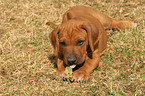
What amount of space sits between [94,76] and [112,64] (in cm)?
67

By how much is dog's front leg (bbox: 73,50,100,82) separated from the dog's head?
0.18m

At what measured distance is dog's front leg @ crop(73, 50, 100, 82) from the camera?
4566 millimetres

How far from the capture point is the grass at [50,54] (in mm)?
4457

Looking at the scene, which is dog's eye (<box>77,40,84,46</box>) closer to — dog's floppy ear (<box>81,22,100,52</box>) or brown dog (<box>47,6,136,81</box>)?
brown dog (<box>47,6,136,81</box>)

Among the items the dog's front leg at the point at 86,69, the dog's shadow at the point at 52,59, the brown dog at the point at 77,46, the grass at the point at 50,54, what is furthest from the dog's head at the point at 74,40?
the dog's shadow at the point at 52,59

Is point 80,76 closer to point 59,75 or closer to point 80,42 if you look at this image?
point 59,75

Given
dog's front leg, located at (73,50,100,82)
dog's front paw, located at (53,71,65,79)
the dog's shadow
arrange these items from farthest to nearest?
the dog's shadow
dog's front paw, located at (53,71,65,79)
dog's front leg, located at (73,50,100,82)

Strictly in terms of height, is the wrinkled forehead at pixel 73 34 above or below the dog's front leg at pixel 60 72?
above

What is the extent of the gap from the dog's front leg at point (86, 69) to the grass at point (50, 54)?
13cm

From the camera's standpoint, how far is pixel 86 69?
480cm

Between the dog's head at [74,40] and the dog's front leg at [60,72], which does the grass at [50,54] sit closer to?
the dog's front leg at [60,72]

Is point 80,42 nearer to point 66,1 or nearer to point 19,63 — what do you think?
point 19,63

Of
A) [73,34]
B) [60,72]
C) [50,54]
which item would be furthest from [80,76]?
[50,54]

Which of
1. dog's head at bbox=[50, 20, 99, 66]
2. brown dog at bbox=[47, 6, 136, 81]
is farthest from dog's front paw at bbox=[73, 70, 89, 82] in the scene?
dog's head at bbox=[50, 20, 99, 66]
